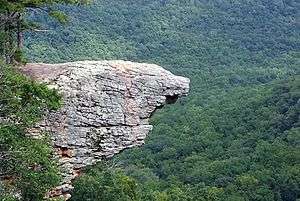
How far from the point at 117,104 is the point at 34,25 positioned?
118 inches

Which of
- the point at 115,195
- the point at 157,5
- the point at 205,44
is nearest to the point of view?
the point at 115,195

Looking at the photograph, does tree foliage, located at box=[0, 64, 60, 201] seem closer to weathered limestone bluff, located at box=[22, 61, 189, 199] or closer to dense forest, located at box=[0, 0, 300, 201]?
weathered limestone bluff, located at box=[22, 61, 189, 199]

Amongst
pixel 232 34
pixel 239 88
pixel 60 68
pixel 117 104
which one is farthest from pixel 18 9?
pixel 232 34

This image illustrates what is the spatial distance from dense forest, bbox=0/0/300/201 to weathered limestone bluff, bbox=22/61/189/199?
8.44ft

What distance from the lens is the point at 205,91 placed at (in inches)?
3132

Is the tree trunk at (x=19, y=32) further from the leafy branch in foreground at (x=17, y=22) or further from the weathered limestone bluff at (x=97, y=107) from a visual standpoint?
the weathered limestone bluff at (x=97, y=107)

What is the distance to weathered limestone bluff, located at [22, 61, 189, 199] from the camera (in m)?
15.8

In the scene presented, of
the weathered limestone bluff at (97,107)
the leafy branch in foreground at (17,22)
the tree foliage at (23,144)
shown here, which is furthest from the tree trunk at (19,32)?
the tree foliage at (23,144)

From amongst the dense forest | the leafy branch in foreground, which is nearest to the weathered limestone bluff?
the leafy branch in foreground

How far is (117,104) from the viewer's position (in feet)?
54.3

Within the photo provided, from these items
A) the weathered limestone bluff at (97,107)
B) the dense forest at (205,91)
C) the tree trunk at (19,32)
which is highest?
the tree trunk at (19,32)

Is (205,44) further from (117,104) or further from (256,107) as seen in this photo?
(117,104)

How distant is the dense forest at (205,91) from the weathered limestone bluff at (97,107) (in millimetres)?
2572

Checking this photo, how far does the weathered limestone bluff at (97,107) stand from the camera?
15766 millimetres
